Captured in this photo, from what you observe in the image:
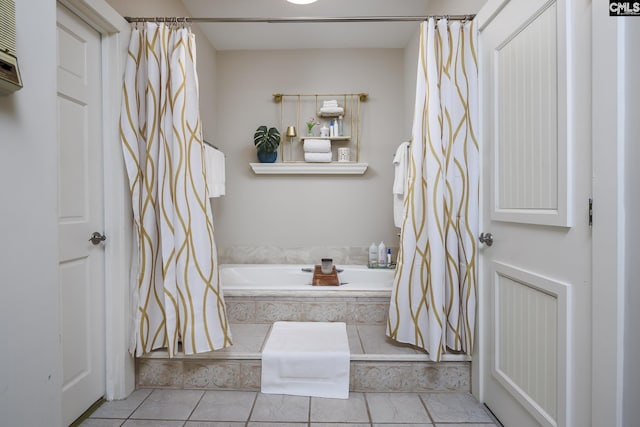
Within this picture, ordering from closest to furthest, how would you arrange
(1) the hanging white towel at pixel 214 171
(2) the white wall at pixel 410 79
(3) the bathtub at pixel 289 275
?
(1) the hanging white towel at pixel 214 171 → (2) the white wall at pixel 410 79 → (3) the bathtub at pixel 289 275

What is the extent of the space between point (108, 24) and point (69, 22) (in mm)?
178

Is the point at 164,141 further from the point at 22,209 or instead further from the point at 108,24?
the point at 22,209

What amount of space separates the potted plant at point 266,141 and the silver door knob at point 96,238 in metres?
1.73

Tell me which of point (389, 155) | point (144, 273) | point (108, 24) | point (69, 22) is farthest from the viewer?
point (389, 155)

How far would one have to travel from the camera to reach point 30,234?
897 mm

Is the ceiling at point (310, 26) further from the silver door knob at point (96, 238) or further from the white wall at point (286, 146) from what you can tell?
the silver door knob at point (96, 238)

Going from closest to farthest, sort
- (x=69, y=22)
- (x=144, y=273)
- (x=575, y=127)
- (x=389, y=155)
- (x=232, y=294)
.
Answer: (x=575, y=127) < (x=69, y=22) < (x=144, y=273) < (x=232, y=294) < (x=389, y=155)

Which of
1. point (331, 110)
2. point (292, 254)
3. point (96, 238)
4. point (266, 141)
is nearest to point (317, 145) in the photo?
point (331, 110)

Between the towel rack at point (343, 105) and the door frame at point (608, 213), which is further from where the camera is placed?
the towel rack at point (343, 105)

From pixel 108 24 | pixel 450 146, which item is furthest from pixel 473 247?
pixel 108 24

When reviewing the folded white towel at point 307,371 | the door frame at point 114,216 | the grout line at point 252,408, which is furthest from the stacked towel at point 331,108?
the grout line at point 252,408

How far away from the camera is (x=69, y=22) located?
160 cm

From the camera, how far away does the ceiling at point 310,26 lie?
2.71 m

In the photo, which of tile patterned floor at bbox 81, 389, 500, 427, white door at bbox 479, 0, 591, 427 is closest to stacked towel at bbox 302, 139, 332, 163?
white door at bbox 479, 0, 591, 427
